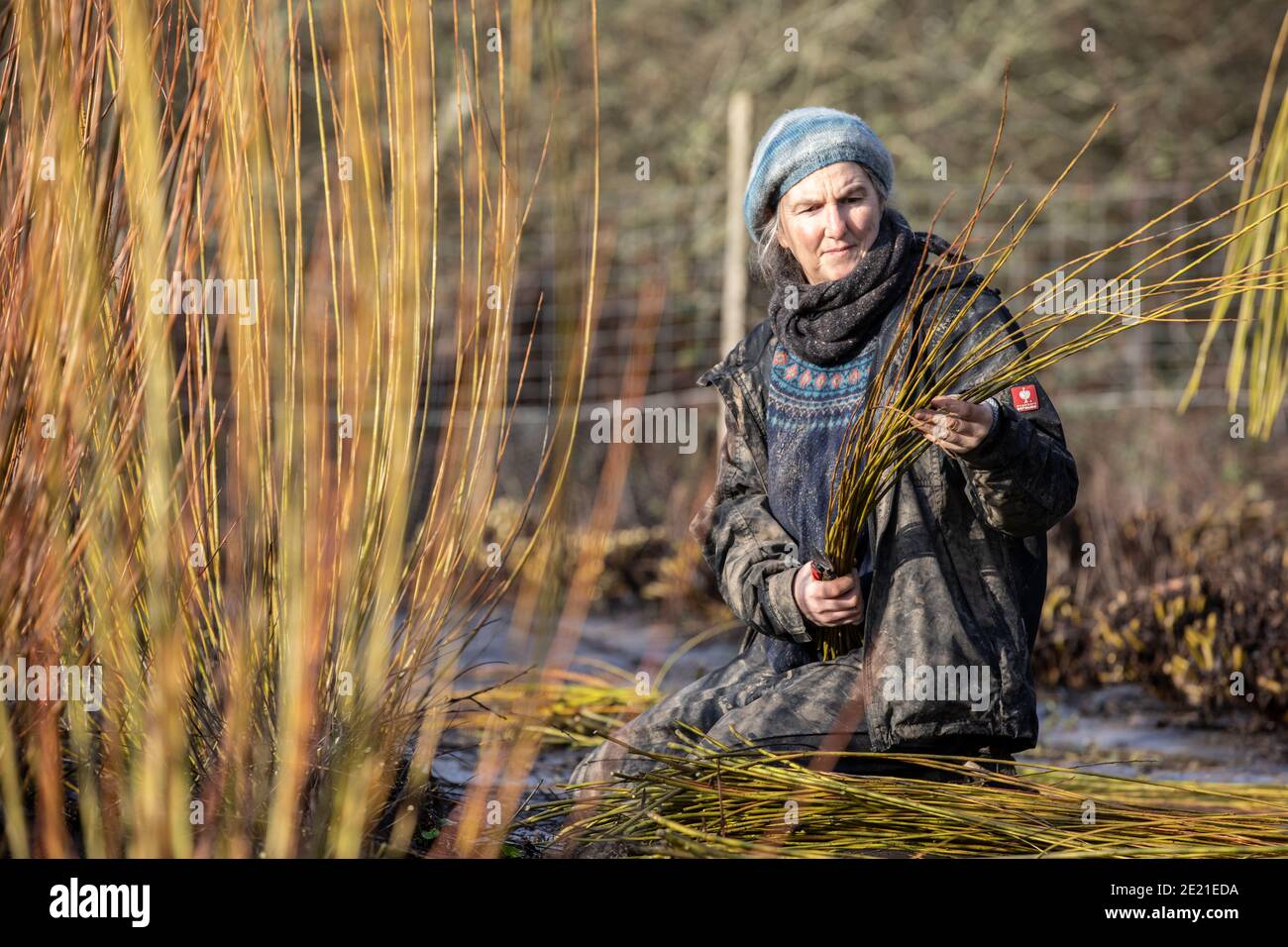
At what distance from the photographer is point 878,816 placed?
2.11 meters

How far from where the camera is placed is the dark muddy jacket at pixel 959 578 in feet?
7.13

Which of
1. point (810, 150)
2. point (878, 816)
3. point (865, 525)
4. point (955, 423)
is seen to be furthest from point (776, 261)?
point (878, 816)

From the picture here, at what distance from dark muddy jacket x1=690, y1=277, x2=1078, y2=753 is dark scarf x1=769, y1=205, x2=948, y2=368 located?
60 millimetres

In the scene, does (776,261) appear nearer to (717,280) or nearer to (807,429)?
(807,429)

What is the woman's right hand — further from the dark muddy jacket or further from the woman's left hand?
the woman's left hand

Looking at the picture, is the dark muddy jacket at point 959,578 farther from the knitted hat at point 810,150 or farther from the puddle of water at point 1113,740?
the puddle of water at point 1113,740

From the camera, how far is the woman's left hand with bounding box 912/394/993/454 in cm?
201

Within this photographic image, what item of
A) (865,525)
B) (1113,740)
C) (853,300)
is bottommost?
(1113,740)

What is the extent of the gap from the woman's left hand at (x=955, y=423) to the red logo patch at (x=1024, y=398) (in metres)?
0.20

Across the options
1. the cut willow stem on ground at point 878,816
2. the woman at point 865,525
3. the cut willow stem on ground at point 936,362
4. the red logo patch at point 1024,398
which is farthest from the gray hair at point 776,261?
the cut willow stem on ground at point 878,816

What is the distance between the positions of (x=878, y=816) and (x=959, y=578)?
42cm

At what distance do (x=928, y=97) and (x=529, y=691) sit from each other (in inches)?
367

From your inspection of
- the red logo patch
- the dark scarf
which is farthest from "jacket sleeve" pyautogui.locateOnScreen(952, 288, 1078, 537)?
the dark scarf
